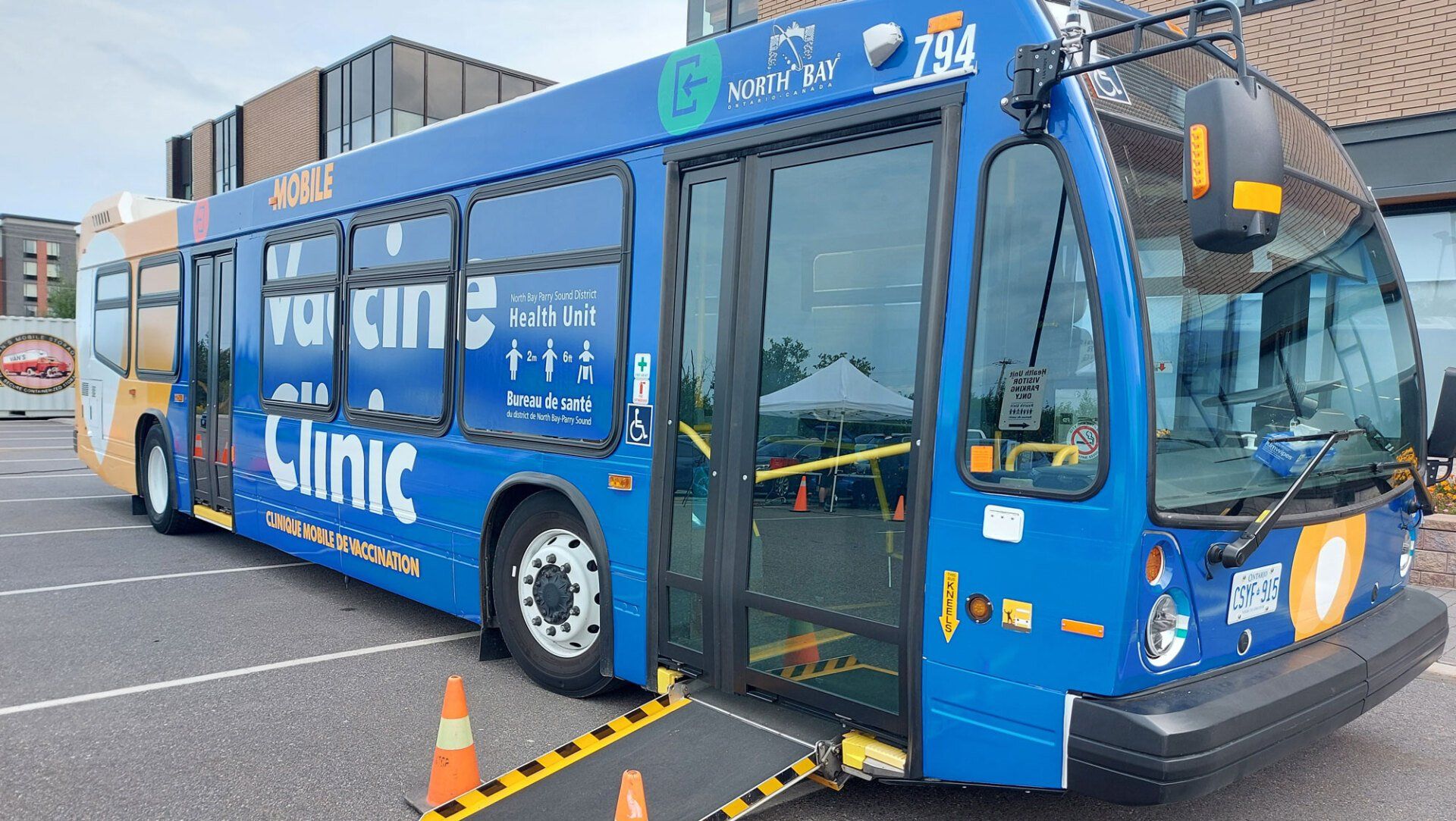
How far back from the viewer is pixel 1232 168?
270 centimetres

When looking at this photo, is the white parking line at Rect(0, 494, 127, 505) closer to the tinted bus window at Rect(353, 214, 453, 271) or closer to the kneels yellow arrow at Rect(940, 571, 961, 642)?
the tinted bus window at Rect(353, 214, 453, 271)

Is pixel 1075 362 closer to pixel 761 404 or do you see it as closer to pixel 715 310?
pixel 761 404

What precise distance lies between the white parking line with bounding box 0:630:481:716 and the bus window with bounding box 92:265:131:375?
20.0 feet

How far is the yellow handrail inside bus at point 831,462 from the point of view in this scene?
3.59 m

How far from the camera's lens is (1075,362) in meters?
3.09

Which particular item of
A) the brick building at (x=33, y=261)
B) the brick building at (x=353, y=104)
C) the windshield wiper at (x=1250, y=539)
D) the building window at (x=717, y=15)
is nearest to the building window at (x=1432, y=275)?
the windshield wiper at (x=1250, y=539)

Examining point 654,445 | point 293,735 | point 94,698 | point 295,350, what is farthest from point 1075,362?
point 295,350

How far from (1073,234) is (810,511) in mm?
1365

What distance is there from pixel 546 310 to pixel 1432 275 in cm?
876

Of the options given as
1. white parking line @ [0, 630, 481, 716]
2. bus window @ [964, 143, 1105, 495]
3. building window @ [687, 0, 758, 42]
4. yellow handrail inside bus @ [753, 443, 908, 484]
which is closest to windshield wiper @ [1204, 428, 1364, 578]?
bus window @ [964, 143, 1105, 495]

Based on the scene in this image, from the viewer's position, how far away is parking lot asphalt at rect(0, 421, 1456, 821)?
394cm

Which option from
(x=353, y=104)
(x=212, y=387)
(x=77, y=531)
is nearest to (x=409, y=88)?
(x=353, y=104)

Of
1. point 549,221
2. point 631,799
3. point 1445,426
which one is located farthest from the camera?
point 549,221

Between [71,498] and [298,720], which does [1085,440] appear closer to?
[298,720]
